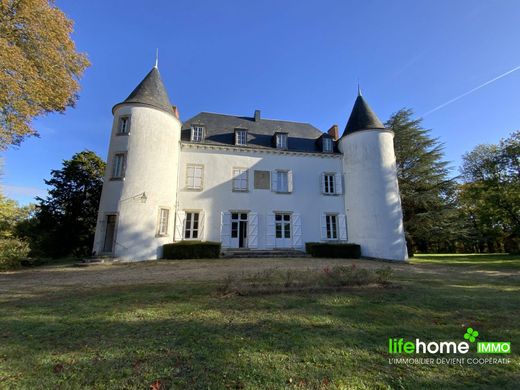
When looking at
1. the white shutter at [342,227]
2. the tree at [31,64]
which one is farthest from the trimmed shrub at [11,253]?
the white shutter at [342,227]

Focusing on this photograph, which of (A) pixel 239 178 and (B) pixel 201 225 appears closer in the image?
(B) pixel 201 225

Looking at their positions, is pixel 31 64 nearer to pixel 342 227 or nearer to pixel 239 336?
pixel 239 336

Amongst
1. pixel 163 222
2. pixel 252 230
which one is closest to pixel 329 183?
pixel 252 230

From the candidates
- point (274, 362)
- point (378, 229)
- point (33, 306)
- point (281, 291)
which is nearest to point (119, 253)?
point (33, 306)

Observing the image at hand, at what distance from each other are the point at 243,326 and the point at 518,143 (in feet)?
71.7

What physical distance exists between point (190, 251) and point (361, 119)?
1367 centimetres

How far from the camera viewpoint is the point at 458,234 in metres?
19.8

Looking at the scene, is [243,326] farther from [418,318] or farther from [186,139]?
[186,139]

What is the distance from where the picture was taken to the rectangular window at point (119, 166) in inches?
509

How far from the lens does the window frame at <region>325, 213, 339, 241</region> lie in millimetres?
16141

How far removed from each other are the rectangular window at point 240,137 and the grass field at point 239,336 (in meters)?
12.1

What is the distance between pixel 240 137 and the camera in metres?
16.8

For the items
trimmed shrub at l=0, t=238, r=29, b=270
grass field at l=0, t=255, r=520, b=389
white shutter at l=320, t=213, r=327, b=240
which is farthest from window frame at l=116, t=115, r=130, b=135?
white shutter at l=320, t=213, r=327, b=240

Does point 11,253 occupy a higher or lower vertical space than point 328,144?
lower
